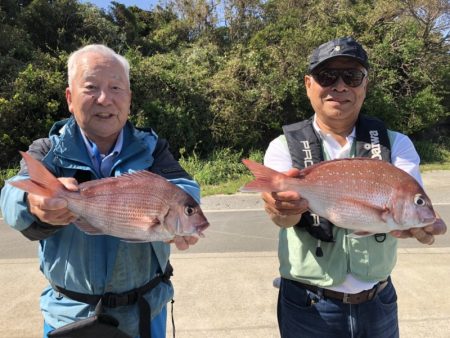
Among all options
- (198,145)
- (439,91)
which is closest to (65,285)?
(198,145)

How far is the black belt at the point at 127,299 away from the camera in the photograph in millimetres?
1981

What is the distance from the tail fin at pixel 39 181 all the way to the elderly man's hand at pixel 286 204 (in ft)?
3.21

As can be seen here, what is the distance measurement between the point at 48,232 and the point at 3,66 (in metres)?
14.4

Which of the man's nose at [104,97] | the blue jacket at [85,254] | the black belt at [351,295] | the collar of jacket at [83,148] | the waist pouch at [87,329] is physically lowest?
the black belt at [351,295]

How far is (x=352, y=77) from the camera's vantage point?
7.24 feet

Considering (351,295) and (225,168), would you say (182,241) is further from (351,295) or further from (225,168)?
(225,168)

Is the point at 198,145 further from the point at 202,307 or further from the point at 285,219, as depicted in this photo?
the point at 285,219

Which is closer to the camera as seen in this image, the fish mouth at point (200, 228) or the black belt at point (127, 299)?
the fish mouth at point (200, 228)

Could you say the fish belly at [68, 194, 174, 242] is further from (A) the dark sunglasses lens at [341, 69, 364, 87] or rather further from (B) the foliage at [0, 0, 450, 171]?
(B) the foliage at [0, 0, 450, 171]

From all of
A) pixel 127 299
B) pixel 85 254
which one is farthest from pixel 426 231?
pixel 85 254

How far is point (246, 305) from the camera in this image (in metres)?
4.30

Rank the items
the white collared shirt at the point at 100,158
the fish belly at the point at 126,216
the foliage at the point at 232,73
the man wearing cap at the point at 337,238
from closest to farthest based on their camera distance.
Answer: the fish belly at the point at 126,216, the white collared shirt at the point at 100,158, the man wearing cap at the point at 337,238, the foliage at the point at 232,73

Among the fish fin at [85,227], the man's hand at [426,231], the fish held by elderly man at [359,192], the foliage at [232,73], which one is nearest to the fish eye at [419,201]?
the fish held by elderly man at [359,192]

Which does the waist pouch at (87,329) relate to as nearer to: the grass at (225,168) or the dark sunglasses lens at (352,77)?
the dark sunglasses lens at (352,77)
